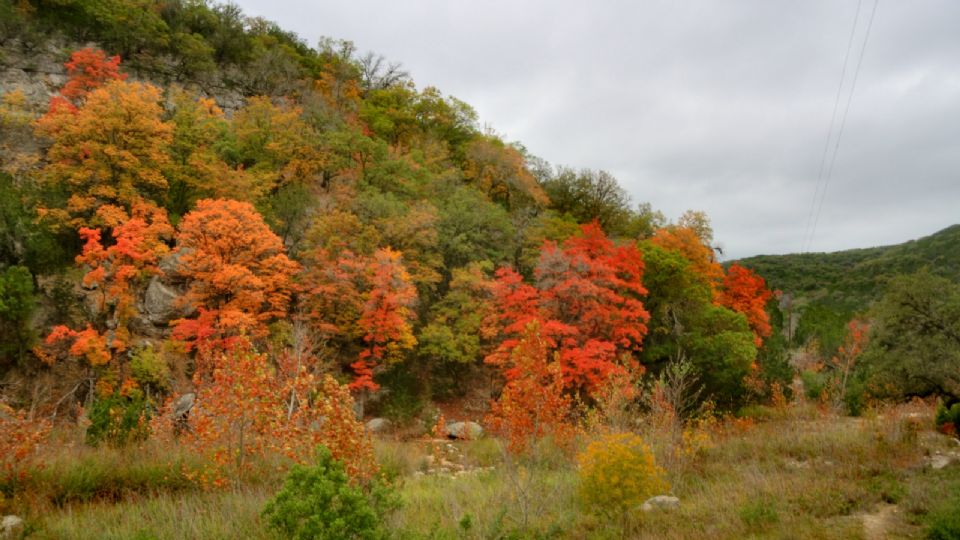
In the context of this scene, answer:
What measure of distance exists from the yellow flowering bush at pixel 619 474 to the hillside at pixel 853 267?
70.5m

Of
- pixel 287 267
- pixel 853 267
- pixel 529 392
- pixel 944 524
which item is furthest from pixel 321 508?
pixel 853 267

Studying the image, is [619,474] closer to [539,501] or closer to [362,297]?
[539,501]

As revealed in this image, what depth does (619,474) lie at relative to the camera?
8.18 meters

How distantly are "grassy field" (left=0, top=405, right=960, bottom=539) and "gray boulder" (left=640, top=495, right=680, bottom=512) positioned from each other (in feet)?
0.63

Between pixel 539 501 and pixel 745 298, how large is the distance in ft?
97.2

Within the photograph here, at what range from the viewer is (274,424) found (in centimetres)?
806

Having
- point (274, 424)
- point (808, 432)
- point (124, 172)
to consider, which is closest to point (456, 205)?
point (124, 172)

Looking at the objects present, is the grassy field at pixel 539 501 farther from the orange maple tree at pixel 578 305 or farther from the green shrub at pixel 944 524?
the orange maple tree at pixel 578 305

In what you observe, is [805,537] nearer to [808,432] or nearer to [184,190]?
[808,432]

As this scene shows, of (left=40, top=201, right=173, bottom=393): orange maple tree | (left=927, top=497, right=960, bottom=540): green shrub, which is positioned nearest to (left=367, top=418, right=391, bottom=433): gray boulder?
(left=40, top=201, right=173, bottom=393): orange maple tree

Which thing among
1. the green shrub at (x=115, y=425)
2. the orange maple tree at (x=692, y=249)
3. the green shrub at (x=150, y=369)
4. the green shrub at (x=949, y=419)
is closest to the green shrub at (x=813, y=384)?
the orange maple tree at (x=692, y=249)

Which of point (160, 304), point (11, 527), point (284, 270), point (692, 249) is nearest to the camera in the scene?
point (11, 527)

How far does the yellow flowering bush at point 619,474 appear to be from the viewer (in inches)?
321

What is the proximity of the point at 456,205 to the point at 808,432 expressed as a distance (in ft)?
62.6
